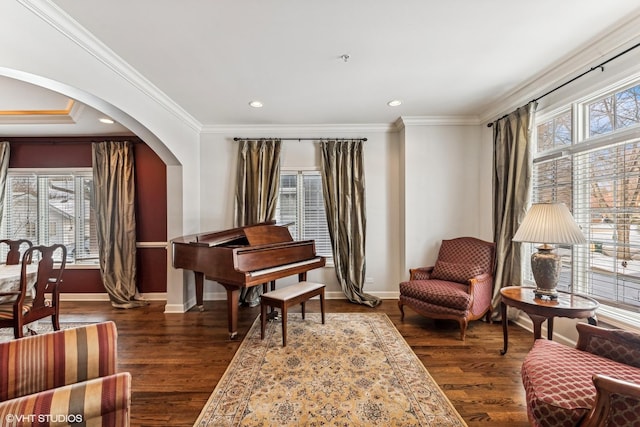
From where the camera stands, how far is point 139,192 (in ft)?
14.2

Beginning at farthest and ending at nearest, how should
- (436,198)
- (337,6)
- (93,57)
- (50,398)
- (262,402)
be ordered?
(436,198) < (93,57) < (262,402) < (337,6) < (50,398)

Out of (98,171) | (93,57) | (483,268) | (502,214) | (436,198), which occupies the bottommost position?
(483,268)

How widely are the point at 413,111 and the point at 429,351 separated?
302cm

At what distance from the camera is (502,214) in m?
3.32

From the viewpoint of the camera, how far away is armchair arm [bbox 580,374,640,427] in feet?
3.52

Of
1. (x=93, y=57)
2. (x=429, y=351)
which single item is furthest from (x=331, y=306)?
(x=93, y=57)

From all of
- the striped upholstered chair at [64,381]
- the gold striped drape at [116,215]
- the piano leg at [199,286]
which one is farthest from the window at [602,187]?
the gold striped drape at [116,215]

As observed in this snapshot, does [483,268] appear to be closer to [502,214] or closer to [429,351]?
[502,214]

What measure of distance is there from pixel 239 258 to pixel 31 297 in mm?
2313

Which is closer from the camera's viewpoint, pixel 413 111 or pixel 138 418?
pixel 138 418

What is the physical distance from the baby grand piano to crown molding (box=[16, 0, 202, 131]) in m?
1.70

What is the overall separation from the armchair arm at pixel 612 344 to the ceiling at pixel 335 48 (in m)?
2.17

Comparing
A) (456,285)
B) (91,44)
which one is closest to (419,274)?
(456,285)

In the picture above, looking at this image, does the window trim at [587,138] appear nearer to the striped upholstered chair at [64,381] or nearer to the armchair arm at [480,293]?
the armchair arm at [480,293]
